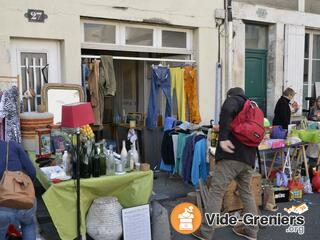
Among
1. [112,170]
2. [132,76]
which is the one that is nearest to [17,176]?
[112,170]

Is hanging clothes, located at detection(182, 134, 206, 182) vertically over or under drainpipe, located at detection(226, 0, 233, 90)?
under

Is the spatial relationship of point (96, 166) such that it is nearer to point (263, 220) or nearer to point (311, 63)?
point (263, 220)


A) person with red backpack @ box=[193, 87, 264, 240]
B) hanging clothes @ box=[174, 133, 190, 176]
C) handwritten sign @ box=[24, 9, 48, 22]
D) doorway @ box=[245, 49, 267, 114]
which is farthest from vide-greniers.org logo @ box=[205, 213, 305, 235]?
doorway @ box=[245, 49, 267, 114]

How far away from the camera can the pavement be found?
4.34 meters

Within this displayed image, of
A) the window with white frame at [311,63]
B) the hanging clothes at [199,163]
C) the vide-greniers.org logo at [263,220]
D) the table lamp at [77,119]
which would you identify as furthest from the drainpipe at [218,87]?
the table lamp at [77,119]

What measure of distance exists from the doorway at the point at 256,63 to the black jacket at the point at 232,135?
4494 millimetres

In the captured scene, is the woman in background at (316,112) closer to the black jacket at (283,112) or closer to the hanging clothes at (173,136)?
the black jacket at (283,112)

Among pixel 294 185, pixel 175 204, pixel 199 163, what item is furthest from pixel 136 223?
pixel 294 185

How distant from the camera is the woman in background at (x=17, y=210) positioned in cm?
332

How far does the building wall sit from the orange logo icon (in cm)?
266

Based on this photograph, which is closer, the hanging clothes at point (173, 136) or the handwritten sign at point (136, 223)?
the handwritten sign at point (136, 223)

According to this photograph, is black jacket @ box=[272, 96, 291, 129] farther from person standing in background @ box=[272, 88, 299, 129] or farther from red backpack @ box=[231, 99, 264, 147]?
red backpack @ box=[231, 99, 264, 147]

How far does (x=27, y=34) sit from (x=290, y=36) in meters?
5.66

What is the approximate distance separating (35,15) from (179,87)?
2.77 meters
